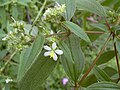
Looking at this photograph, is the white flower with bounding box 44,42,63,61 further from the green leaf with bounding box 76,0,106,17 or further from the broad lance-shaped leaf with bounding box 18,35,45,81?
the green leaf with bounding box 76,0,106,17

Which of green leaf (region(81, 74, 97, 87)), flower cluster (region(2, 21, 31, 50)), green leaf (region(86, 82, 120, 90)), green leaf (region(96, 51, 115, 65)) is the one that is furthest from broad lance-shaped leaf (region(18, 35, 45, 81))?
green leaf (region(96, 51, 115, 65))

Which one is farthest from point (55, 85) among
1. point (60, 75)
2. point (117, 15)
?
point (117, 15)

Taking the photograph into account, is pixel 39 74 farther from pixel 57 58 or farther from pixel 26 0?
pixel 26 0

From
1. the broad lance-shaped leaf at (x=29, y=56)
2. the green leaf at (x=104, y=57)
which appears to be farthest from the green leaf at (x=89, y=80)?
the broad lance-shaped leaf at (x=29, y=56)

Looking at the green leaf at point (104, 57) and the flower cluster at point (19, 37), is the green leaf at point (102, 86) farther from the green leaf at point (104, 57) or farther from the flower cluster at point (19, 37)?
the green leaf at point (104, 57)

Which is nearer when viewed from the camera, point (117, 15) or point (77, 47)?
point (77, 47)
